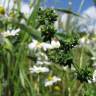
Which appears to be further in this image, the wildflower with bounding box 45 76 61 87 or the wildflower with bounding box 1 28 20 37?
the wildflower with bounding box 45 76 61 87

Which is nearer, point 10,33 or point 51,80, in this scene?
point 10,33

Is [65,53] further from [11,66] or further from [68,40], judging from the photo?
[11,66]

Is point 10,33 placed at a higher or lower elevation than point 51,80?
higher

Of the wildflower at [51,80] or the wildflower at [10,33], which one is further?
the wildflower at [51,80]

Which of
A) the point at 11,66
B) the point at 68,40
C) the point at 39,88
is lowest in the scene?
the point at 39,88

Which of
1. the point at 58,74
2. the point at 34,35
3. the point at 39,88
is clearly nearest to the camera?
the point at 34,35

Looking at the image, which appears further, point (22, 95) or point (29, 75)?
point (29, 75)

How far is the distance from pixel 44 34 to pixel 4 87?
1.34 metres

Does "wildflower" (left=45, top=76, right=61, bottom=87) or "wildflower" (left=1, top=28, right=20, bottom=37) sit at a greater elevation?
"wildflower" (left=1, top=28, right=20, bottom=37)

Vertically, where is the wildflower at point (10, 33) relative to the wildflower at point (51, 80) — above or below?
above

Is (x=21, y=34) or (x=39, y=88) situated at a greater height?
(x=21, y=34)

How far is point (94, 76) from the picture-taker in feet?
2.05

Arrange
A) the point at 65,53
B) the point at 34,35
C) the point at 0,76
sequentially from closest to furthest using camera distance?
the point at 65,53, the point at 34,35, the point at 0,76

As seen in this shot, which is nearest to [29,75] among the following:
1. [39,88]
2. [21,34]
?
[39,88]
